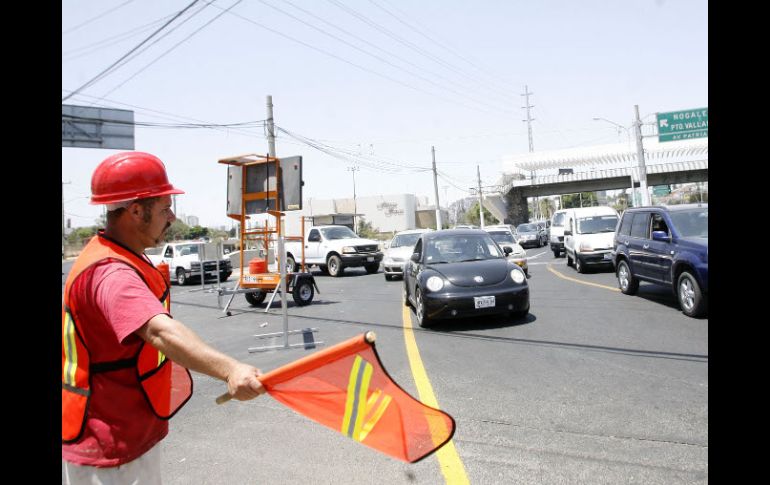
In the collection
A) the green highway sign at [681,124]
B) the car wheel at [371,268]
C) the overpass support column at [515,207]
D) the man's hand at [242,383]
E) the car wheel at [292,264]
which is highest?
the green highway sign at [681,124]

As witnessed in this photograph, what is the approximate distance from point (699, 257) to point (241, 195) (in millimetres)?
8170

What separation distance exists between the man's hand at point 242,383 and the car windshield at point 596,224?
16.2 metres

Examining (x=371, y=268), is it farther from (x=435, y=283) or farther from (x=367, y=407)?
(x=367, y=407)

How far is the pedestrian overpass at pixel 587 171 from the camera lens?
157 feet

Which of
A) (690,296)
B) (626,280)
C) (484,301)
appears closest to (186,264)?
(484,301)

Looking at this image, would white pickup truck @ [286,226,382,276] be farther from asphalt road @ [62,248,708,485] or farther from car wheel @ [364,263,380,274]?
asphalt road @ [62,248,708,485]

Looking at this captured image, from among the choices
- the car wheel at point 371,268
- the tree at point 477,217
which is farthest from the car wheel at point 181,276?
the tree at point 477,217

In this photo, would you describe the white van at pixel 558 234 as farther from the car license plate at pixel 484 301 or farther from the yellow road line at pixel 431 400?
the car license plate at pixel 484 301

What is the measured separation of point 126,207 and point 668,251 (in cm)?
912

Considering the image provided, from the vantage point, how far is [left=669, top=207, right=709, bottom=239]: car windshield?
870cm
